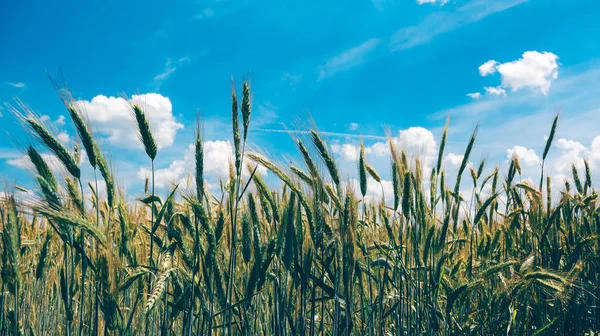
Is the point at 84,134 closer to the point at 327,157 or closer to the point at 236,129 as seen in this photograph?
the point at 236,129

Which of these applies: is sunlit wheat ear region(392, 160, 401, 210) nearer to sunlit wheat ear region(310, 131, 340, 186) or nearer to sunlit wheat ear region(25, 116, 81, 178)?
sunlit wheat ear region(310, 131, 340, 186)

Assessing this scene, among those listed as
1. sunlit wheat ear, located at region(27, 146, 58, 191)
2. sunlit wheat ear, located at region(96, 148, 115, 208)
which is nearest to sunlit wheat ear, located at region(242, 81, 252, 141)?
sunlit wheat ear, located at region(96, 148, 115, 208)

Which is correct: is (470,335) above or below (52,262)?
below

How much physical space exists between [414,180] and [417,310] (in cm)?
92

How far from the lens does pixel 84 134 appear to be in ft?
8.04

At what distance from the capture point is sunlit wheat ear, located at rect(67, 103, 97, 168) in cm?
242

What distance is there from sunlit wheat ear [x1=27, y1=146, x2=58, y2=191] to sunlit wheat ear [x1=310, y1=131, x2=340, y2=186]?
4.76 feet

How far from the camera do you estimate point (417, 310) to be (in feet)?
11.1

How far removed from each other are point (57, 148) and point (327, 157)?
4.73 feet

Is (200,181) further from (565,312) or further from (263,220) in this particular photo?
(565,312)

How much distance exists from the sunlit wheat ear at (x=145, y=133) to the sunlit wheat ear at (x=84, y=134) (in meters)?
0.25

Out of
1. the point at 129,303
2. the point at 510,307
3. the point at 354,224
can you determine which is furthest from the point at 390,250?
the point at 129,303

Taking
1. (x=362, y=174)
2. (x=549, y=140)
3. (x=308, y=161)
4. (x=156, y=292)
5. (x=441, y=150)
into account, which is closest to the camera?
(x=156, y=292)

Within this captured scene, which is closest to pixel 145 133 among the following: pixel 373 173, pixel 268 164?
pixel 268 164
